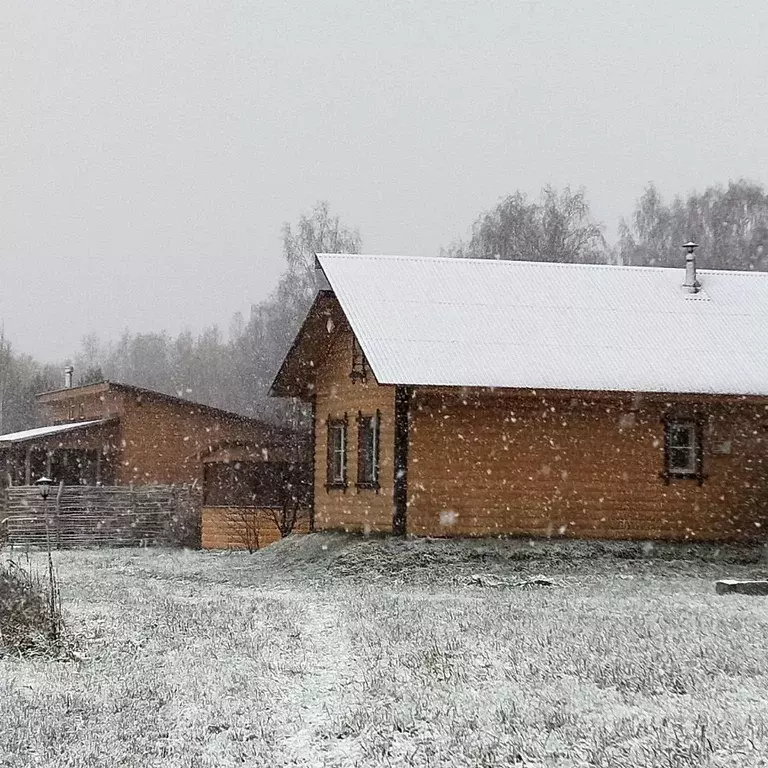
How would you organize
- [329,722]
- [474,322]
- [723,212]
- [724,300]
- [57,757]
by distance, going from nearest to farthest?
[57,757] → [329,722] → [474,322] → [724,300] → [723,212]

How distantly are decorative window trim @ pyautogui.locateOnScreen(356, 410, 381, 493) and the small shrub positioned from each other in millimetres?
11376

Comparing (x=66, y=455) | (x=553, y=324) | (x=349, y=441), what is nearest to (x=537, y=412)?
(x=553, y=324)

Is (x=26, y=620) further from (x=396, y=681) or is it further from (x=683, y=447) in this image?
(x=683, y=447)

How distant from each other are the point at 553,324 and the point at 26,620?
14962 millimetres

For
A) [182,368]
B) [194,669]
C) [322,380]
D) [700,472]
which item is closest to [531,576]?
[700,472]

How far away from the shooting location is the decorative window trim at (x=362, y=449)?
24125 mm

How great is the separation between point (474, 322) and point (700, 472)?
4.94 m

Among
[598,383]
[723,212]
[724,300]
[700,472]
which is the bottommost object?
[700,472]

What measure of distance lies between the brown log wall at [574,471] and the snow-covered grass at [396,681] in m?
3.97

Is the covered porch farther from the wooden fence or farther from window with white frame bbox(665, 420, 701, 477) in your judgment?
window with white frame bbox(665, 420, 701, 477)

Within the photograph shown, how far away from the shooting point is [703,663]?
11.0 meters

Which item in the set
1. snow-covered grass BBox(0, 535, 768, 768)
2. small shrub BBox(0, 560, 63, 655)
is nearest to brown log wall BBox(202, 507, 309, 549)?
snow-covered grass BBox(0, 535, 768, 768)

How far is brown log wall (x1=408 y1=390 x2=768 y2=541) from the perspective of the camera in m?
23.1

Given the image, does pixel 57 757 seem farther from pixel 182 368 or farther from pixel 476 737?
pixel 182 368
